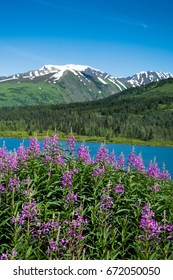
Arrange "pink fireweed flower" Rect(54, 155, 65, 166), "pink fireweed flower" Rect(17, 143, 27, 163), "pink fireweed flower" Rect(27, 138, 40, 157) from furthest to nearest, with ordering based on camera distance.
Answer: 1. "pink fireweed flower" Rect(27, 138, 40, 157)
2. "pink fireweed flower" Rect(17, 143, 27, 163)
3. "pink fireweed flower" Rect(54, 155, 65, 166)

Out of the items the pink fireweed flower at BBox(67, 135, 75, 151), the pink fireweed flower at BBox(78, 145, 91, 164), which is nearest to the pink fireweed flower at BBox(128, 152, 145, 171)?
the pink fireweed flower at BBox(78, 145, 91, 164)

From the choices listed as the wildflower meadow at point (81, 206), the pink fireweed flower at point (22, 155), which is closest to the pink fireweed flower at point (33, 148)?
the wildflower meadow at point (81, 206)

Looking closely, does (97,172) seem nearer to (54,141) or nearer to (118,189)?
(118,189)

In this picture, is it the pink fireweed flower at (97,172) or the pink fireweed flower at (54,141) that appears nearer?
the pink fireweed flower at (97,172)

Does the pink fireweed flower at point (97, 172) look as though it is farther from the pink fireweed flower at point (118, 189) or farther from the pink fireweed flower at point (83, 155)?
the pink fireweed flower at point (83, 155)

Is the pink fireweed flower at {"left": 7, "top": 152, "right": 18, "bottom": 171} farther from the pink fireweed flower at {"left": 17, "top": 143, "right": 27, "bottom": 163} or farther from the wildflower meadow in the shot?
the pink fireweed flower at {"left": 17, "top": 143, "right": 27, "bottom": 163}

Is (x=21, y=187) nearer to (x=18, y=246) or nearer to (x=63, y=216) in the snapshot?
(x=63, y=216)

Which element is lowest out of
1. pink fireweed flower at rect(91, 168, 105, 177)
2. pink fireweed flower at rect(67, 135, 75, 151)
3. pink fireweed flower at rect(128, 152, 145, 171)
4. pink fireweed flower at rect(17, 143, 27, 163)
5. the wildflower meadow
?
the wildflower meadow

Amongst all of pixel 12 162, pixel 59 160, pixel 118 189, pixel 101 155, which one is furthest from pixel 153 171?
pixel 12 162

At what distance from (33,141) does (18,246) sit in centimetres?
464

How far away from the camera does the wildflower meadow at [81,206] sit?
7.58m

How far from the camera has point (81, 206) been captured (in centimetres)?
806

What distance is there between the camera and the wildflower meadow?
7578 millimetres
